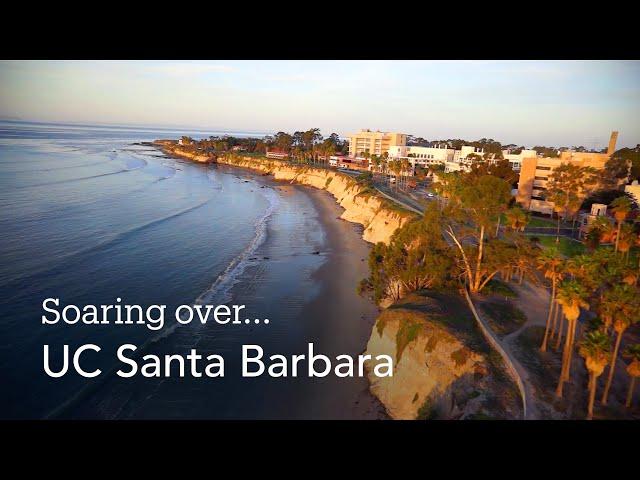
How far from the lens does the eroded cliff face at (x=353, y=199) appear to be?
131ft

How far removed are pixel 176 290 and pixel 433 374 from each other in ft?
56.8

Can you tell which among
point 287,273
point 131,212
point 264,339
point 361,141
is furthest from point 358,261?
point 361,141

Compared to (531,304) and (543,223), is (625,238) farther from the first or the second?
(543,223)

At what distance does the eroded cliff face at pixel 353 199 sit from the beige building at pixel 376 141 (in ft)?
98.3

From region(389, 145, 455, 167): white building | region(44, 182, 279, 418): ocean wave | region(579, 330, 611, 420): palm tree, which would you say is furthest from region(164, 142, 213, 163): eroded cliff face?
region(579, 330, 611, 420): palm tree

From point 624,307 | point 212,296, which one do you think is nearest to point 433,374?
point 624,307

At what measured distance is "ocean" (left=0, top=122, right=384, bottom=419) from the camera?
54.8ft

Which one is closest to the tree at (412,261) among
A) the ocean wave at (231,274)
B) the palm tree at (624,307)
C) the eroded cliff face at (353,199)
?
the ocean wave at (231,274)

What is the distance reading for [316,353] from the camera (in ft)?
67.1

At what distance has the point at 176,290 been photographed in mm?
26875

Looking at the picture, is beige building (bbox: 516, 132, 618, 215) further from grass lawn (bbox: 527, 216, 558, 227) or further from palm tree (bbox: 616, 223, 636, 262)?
palm tree (bbox: 616, 223, 636, 262)

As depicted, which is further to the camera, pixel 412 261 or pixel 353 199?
pixel 353 199

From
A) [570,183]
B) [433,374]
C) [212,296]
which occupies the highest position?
[570,183]

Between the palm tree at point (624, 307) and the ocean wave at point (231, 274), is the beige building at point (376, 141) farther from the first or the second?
the palm tree at point (624, 307)
